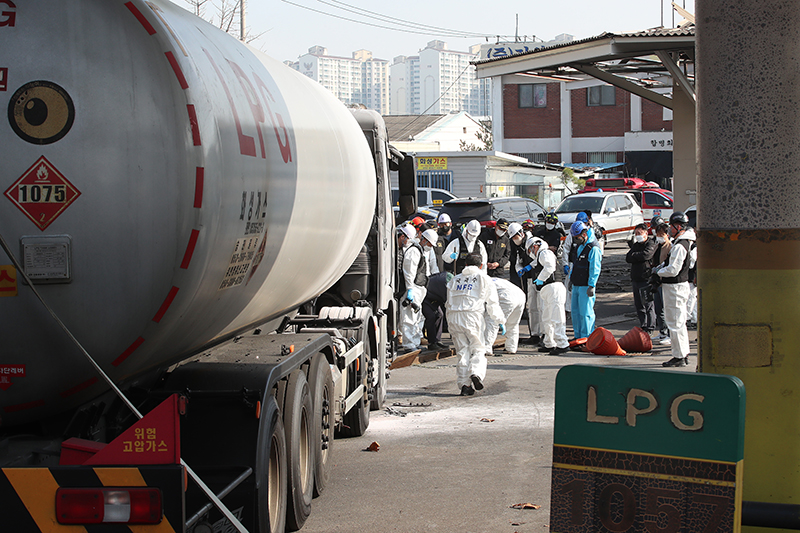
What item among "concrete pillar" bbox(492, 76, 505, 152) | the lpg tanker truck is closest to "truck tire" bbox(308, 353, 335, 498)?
the lpg tanker truck

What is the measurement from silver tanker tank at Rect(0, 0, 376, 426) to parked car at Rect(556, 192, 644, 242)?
24.1 meters

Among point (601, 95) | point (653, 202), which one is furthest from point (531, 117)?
point (653, 202)

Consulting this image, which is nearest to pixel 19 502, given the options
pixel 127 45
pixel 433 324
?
pixel 127 45

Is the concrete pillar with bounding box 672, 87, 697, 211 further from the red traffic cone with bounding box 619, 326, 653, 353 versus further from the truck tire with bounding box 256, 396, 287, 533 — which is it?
the truck tire with bounding box 256, 396, 287, 533

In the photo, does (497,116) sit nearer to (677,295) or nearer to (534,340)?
(534,340)

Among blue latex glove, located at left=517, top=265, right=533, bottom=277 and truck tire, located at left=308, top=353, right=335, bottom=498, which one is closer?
truck tire, located at left=308, top=353, right=335, bottom=498

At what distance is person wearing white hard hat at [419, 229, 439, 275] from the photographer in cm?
1528

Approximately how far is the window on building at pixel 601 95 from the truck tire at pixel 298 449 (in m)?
48.1

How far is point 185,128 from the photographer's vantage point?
3.81 metres

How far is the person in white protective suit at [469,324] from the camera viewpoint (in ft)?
35.2

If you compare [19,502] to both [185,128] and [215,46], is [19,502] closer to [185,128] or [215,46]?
[185,128]

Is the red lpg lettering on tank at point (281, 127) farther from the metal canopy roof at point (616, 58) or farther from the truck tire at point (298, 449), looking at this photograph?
the metal canopy roof at point (616, 58)

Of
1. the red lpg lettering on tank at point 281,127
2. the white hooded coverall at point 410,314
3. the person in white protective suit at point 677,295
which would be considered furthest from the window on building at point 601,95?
the red lpg lettering on tank at point 281,127

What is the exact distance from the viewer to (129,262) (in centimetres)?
373
